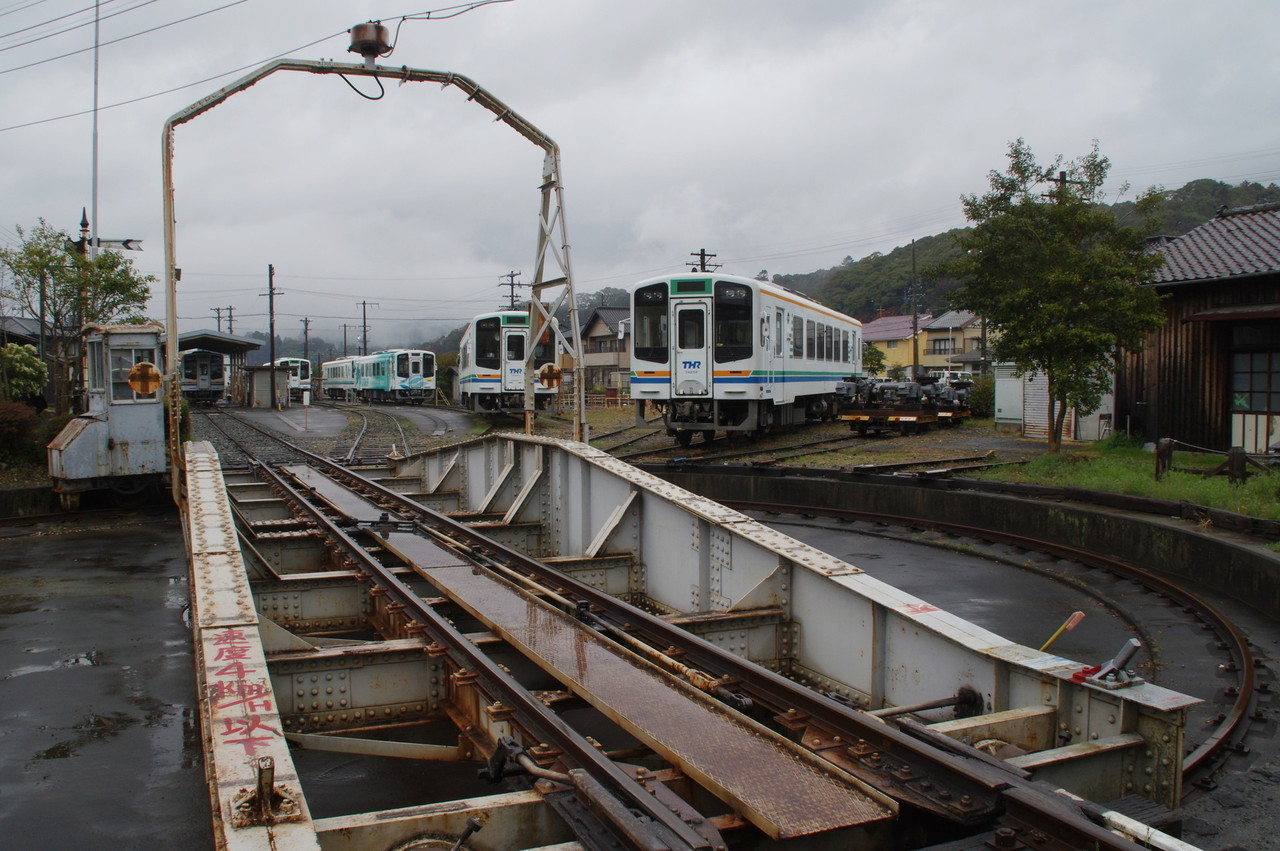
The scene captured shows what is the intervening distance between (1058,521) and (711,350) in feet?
26.4

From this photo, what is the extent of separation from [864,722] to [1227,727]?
8.25 feet

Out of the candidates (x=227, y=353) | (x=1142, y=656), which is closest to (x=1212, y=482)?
(x=1142, y=656)

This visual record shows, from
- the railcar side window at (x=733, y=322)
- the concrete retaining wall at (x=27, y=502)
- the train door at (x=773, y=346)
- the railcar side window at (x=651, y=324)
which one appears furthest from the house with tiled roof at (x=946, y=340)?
the concrete retaining wall at (x=27, y=502)

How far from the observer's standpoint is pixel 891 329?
66625 millimetres

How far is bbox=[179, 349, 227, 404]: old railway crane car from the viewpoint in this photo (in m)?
39.5

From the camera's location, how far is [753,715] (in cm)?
416

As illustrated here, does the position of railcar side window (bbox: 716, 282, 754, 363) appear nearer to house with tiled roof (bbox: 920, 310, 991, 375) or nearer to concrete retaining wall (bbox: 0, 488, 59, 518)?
concrete retaining wall (bbox: 0, 488, 59, 518)

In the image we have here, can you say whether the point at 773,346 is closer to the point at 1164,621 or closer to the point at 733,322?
the point at 733,322

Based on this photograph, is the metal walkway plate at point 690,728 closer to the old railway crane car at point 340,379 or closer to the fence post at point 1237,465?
the fence post at point 1237,465

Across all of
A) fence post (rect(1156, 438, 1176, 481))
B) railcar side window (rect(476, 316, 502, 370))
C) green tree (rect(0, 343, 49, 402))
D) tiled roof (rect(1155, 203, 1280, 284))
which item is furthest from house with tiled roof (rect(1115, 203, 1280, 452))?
green tree (rect(0, 343, 49, 402))

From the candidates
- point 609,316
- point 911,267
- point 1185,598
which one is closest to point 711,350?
point 1185,598

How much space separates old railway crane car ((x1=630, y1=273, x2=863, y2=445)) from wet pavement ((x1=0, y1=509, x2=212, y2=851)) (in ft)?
32.1

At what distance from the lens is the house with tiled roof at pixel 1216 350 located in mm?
14016

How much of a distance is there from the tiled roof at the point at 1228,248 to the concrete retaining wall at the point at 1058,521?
6368mm
